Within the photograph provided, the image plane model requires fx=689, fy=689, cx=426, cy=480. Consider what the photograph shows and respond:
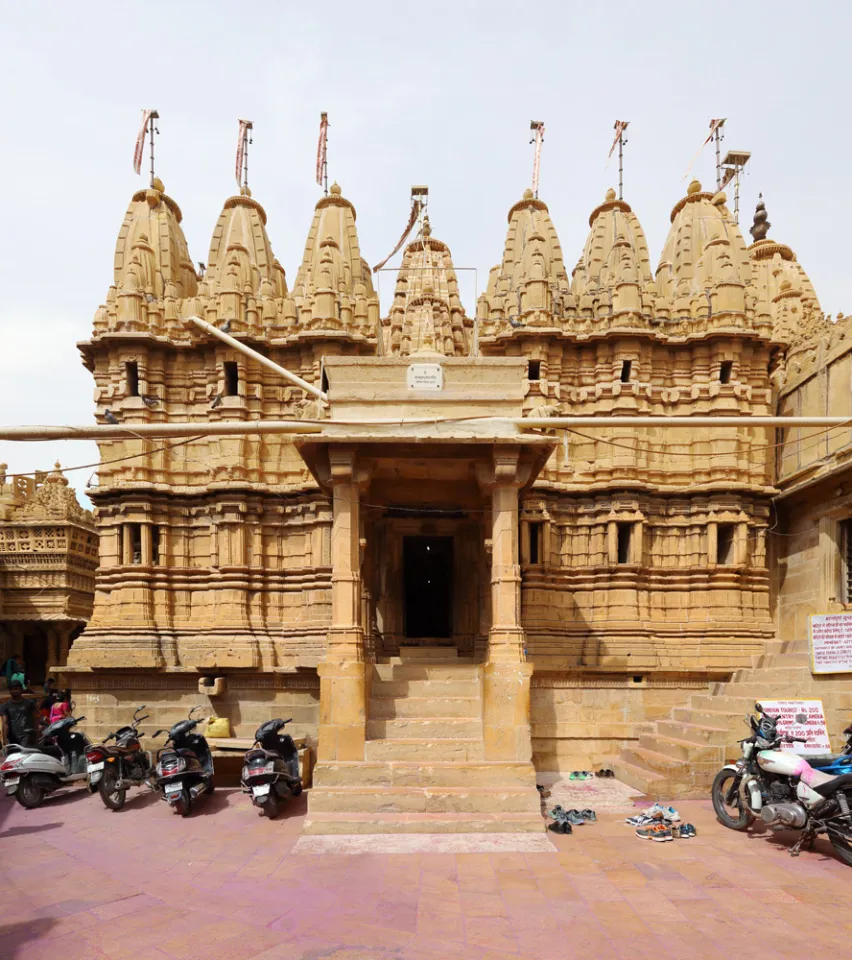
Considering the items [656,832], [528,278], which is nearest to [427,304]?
[528,278]

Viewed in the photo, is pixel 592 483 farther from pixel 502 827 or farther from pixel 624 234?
pixel 502 827

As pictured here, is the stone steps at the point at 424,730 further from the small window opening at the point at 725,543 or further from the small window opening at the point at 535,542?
the small window opening at the point at 725,543

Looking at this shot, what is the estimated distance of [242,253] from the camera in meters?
17.8

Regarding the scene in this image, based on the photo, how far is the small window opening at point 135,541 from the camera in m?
16.1

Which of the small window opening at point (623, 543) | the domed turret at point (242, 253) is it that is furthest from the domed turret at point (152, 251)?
the small window opening at point (623, 543)

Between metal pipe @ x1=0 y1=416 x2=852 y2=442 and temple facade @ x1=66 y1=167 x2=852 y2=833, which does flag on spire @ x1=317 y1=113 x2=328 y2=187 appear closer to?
temple facade @ x1=66 y1=167 x2=852 y2=833

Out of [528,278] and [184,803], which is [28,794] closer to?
[184,803]

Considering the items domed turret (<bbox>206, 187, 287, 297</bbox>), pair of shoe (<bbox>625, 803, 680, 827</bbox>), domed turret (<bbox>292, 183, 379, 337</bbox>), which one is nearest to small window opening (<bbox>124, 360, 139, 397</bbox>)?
domed turret (<bbox>206, 187, 287, 297</bbox>)

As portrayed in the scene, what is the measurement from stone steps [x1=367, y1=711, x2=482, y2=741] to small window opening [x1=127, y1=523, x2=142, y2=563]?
840 centimetres

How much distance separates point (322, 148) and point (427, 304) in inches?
252

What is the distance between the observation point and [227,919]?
640 centimetres

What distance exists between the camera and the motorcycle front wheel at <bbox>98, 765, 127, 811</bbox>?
1038 cm

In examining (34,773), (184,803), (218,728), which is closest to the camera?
(184,803)

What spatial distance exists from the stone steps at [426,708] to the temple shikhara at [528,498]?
30.3 inches
